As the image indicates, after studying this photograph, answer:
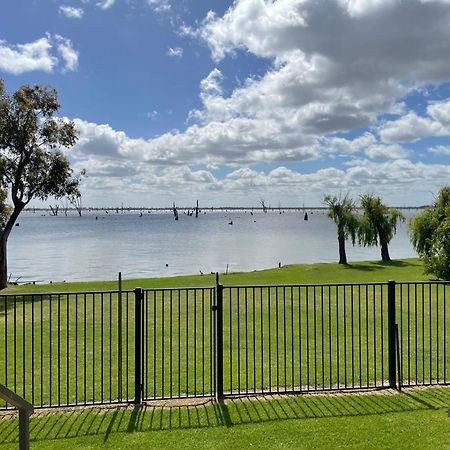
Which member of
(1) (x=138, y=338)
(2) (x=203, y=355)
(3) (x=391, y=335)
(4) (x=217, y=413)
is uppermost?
(1) (x=138, y=338)

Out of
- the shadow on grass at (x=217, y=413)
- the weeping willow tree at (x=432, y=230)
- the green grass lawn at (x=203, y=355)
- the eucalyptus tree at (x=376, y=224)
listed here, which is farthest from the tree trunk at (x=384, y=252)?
the shadow on grass at (x=217, y=413)

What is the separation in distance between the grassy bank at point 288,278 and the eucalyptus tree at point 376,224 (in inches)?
149

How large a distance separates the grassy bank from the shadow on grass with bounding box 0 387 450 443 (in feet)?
54.1

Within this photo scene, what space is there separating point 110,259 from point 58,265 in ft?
20.8

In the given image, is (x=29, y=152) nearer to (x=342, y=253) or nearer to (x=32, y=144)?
(x=32, y=144)

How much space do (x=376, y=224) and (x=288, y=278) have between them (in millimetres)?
16221

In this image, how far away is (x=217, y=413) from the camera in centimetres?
608

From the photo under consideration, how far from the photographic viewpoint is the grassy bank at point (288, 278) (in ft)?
77.6

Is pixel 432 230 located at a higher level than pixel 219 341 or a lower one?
higher

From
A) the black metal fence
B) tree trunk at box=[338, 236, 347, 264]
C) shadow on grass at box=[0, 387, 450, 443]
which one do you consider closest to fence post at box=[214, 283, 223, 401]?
the black metal fence

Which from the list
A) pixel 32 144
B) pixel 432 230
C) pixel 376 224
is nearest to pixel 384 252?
pixel 376 224

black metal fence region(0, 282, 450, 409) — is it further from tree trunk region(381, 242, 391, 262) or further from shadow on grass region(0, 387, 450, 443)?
tree trunk region(381, 242, 391, 262)

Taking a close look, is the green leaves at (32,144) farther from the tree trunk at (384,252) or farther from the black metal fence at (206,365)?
the tree trunk at (384,252)

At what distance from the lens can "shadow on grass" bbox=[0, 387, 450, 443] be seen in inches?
221
